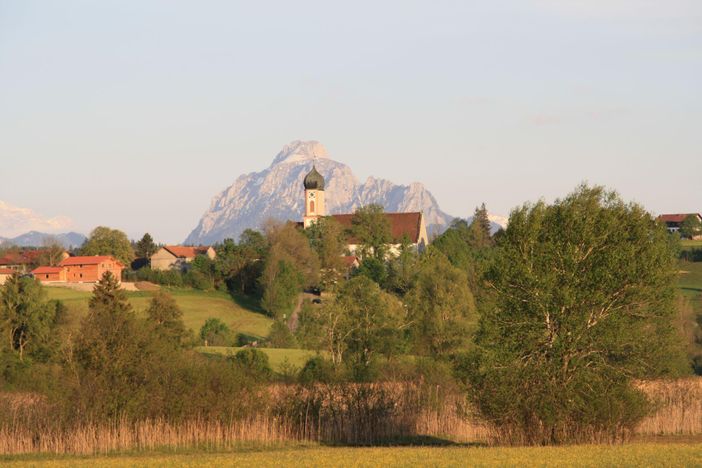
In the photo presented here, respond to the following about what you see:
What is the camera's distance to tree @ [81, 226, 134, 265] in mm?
179250

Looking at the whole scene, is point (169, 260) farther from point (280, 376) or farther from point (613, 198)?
point (613, 198)

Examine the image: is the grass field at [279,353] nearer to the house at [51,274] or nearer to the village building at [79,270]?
the village building at [79,270]

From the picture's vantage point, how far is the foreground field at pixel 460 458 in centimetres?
3344

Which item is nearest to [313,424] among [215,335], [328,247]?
[215,335]

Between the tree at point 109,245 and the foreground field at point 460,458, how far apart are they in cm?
14350

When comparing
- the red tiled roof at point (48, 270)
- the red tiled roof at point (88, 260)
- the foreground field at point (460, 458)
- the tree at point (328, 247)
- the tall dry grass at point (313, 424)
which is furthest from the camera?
the red tiled roof at point (88, 260)

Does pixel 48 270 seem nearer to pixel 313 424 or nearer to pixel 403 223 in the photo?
pixel 403 223

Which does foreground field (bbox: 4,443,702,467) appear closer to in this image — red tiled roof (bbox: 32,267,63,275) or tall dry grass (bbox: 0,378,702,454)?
tall dry grass (bbox: 0,378,702,454)

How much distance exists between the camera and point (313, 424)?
49.0 metres

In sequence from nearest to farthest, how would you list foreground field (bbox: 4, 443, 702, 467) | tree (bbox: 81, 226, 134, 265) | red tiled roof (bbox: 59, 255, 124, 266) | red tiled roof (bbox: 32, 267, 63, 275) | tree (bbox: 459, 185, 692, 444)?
foreground field (bbox: 4, 443, 702, 467) < tree (bbox: 459, 185, 692, 444) < red tiled roof (bbox: 32, 267, 63, 275) < red tiled roof (bbox: 59, 255, 124, 266) < tree (bbox: 81, 226, 134, 265)

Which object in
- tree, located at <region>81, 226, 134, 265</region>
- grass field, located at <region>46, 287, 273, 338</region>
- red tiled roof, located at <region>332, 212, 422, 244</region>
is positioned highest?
red tiled roof, located at <region>332, 212, 422, 244</region>

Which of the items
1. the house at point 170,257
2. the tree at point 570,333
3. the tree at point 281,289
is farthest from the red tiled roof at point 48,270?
the tree at point 570,333

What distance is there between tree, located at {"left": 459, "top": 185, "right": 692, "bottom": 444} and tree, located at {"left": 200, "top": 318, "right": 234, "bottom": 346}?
6800cm

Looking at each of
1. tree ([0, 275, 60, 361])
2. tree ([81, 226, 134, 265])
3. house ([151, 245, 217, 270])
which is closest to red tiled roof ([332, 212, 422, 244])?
house ([151, 245, 217, 270])
